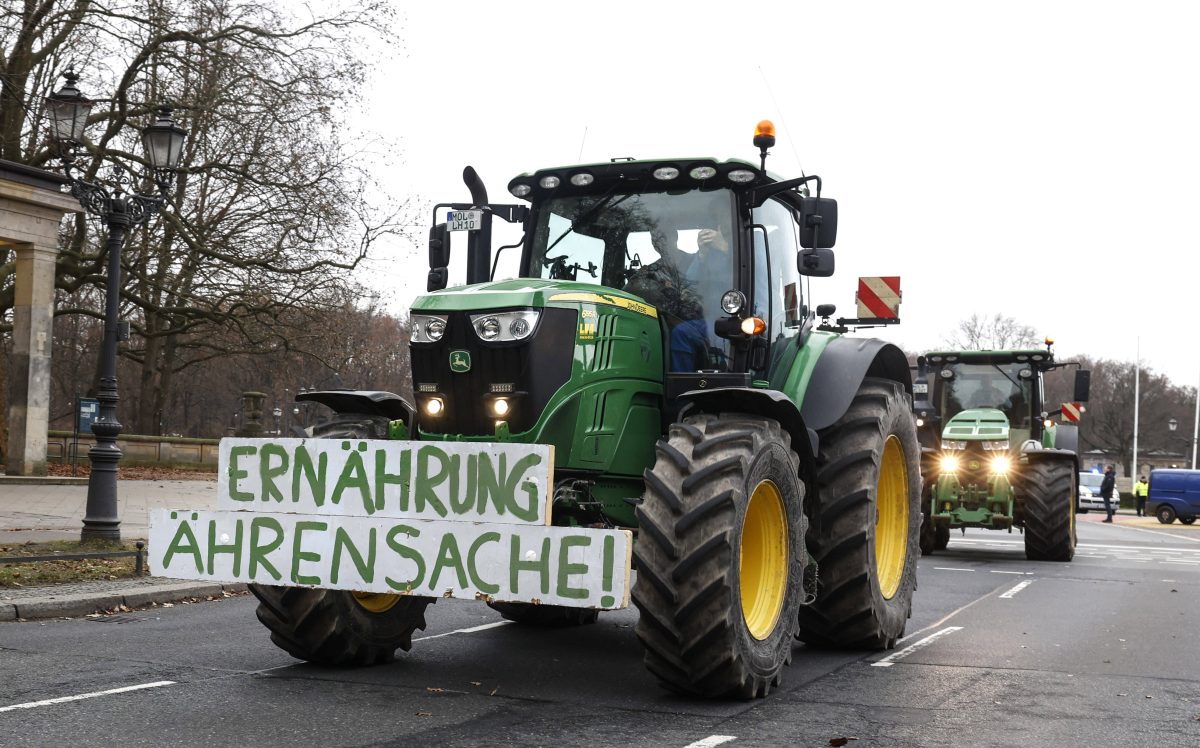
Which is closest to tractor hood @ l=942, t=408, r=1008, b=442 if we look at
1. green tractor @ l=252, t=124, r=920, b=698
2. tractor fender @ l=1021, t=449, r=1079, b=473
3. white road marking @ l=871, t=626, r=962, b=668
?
tractor fender @ l=1021, t=449, r=1079, b=473

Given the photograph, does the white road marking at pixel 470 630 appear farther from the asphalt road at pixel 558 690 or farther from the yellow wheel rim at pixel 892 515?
the yellow wheel rim at pixel 892 515

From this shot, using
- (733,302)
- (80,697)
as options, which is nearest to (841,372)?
(733,302)

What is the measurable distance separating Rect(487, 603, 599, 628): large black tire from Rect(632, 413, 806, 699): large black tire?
9.39ft

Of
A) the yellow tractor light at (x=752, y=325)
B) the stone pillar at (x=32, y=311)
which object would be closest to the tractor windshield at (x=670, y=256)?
the yellow tractor light at (x=752, y=325)

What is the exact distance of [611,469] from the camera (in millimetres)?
6980

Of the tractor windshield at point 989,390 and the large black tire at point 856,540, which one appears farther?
the tractor windshield at point 989,390

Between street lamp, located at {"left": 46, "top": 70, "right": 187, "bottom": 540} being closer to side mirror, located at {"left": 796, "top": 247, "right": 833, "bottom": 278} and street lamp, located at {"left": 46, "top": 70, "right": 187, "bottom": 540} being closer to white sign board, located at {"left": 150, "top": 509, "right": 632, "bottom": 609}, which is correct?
white sign board, located at {"left": 150, "top": 509, "right": 632, "bottom": 609}

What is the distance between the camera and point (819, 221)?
7.67 m

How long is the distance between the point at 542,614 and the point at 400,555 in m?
3.17

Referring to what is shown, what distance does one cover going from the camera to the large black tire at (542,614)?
9078mm

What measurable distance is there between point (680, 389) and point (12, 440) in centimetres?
2067

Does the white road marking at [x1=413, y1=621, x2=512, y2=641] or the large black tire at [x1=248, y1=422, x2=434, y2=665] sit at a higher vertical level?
the large black tire at [x1=248, y1=422, x2=434, y2=665]

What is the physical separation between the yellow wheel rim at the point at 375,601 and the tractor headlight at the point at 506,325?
1.69 m

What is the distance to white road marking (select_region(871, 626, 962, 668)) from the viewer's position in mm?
7769
